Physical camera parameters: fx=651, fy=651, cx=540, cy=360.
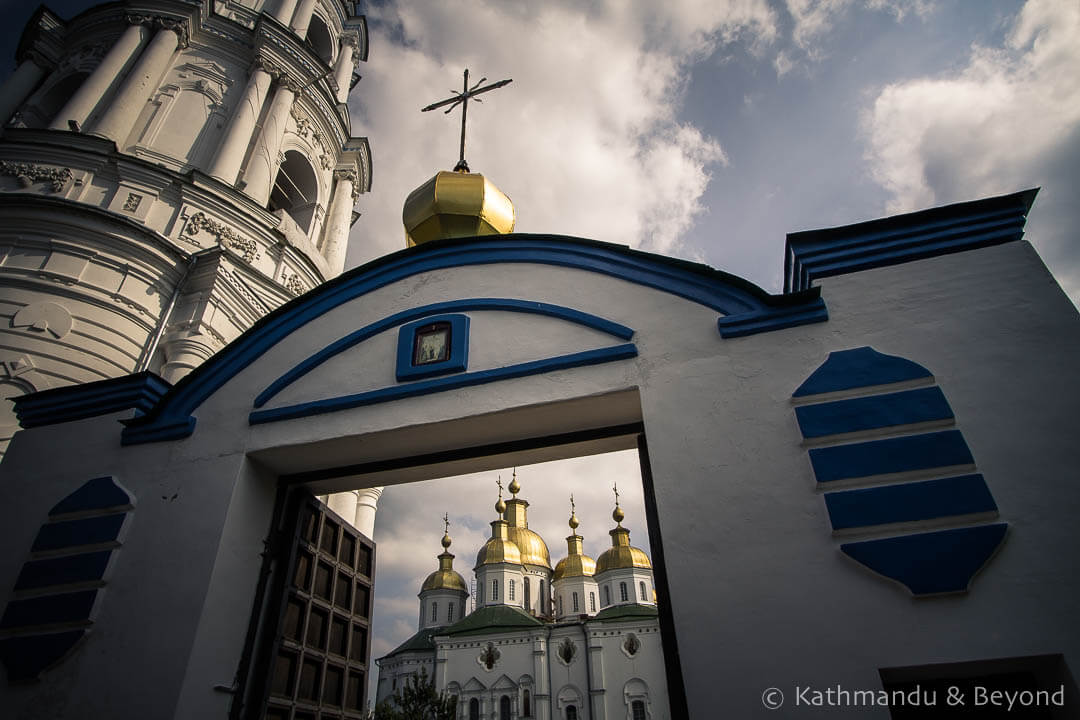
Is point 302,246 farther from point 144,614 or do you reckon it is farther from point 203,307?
point 144,614

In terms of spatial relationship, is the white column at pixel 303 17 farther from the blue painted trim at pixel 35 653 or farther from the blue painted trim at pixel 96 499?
the blue painted trim at pixel 35 653

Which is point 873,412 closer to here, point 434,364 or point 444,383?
point 444,383

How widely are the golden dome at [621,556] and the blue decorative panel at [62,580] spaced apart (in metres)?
35.2

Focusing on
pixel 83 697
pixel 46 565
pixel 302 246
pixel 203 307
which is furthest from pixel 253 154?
pixel 83 697

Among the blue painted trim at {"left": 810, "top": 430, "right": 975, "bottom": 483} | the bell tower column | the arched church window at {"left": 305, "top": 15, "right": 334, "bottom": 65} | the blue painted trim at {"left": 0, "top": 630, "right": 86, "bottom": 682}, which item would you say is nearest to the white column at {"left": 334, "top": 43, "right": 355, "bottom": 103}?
the arched church window at {"left": 305, "top": 15, "right": 334, "bottom": 65}

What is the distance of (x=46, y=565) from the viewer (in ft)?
14.1

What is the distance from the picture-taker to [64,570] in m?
4.25

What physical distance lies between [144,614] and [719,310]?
158 inches

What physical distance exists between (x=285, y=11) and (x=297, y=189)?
546cm

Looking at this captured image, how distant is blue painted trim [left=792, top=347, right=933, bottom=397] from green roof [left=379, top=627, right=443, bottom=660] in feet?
114

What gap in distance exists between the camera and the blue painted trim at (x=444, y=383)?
13.7 feet

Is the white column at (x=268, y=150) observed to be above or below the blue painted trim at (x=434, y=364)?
above

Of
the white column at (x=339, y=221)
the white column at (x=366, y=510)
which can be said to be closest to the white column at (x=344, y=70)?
the white column at (x=339, y=221)

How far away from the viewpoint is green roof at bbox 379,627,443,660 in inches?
1390
